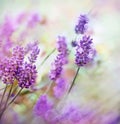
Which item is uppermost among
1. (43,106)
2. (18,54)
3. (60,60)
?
(18,54)

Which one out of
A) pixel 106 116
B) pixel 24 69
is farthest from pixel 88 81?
pixel 24 69

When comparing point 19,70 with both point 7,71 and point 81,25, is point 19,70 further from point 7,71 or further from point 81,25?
point 81,25

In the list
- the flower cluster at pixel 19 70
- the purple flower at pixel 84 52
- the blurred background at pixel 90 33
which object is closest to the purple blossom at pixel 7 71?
the flower cluster at pixel 19 70

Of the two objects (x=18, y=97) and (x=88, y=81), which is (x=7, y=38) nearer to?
(x=18, y=97)

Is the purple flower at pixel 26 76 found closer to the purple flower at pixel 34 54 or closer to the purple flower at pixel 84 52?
the purple flower at pixel 34 54

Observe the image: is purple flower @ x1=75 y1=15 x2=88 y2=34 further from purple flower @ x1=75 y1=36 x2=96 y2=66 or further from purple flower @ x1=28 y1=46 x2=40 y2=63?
purple flower @ x1=28 y1=46 x2=40 y2=63

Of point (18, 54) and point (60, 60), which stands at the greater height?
point (18, 54)

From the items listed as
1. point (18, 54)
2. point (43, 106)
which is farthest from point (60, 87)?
point (18, 54)
